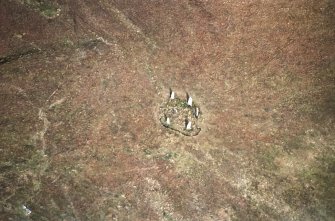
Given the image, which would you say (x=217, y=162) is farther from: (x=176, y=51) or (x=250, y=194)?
(x=176, y=51)

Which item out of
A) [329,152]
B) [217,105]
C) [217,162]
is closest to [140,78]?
[217,105]

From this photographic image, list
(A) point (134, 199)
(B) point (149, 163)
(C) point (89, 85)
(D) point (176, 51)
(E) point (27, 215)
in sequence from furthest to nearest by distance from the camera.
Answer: (D) point (176, 51)
(C) point (89, 85)
(B) point (149, 163)
(A) point (134, 199)
(E) point (27, 215)

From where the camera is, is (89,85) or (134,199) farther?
(89,85)

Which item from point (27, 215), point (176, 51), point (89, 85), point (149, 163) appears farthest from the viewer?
point (176, 51)

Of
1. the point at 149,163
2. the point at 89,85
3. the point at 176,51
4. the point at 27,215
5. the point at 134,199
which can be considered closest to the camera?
the point at 27,215

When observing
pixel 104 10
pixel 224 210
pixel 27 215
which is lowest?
pixel 27 215

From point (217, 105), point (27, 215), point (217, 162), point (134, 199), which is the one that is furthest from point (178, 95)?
point (27, 215)

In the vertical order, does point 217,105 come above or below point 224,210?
above

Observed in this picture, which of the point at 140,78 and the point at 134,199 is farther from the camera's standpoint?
the point at 140,78

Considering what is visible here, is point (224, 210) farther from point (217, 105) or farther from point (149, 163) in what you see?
point (217, 105)
